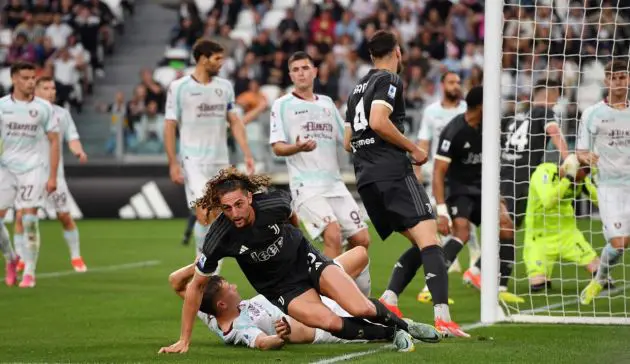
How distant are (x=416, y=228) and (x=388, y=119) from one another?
83cm

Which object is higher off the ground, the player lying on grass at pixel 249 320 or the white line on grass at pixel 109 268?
the player lying on grass at pixel 249 320

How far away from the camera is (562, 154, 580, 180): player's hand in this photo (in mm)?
11430

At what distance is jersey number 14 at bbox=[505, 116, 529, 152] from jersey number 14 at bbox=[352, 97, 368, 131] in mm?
3788

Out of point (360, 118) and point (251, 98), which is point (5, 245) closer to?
point (360, 118)

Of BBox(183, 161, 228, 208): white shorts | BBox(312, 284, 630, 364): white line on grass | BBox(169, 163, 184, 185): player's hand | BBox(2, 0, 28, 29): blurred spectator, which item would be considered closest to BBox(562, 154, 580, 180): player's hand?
BBox(312, 284, 630, 364): white line on grass

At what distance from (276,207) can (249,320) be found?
42.6 inches

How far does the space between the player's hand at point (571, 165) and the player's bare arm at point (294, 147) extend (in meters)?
2.51

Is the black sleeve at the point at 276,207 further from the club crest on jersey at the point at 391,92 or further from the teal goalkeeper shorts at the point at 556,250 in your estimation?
the teal goalkeeper shorts at the point at 556,250

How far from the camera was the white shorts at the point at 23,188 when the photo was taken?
43.6 ft

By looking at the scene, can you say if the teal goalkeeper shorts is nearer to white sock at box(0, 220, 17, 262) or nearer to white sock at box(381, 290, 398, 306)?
white sock at box(381, 290, 398, 306)

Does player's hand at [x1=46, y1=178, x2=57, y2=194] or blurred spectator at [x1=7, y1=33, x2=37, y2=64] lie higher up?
blurred spectator at [x1=7, y1=33, x2=37, y2=64]

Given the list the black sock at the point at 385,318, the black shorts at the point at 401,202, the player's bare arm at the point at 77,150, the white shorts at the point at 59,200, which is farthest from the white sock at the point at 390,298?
the white shorts at the point at 59,200

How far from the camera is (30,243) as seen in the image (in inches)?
531

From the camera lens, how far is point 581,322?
9.77 m
